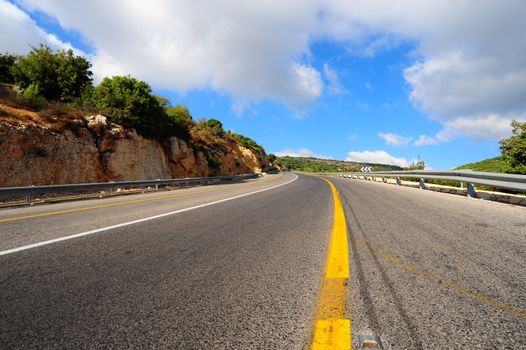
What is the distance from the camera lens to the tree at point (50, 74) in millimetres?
21609

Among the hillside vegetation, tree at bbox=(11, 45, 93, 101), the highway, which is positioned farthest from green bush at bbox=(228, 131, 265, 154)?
the highway

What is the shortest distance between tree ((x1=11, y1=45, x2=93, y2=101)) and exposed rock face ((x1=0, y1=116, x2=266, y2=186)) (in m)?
5.25

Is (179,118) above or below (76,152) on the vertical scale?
above

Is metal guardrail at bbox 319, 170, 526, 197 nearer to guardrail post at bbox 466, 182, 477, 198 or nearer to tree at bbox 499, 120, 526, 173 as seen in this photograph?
guardrail post at bbox 466, 182, 477, 198

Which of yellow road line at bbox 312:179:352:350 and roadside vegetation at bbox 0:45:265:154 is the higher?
Answer: roadside vegetation at bbox 0:45:265:154

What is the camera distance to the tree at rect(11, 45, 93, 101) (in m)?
21.6

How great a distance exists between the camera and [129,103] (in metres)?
23.3

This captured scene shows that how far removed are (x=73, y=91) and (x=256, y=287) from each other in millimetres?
27850

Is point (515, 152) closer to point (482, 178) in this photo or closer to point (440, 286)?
point (482, 178)

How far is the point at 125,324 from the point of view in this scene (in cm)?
178

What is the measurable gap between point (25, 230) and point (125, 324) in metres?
4.55

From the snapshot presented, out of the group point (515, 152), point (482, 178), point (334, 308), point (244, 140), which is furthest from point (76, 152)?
point (244, 140)

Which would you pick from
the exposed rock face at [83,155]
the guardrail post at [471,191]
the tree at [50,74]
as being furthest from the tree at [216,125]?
the guardrail post at [471,191]

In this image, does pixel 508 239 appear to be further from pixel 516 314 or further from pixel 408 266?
pixel 516 314
